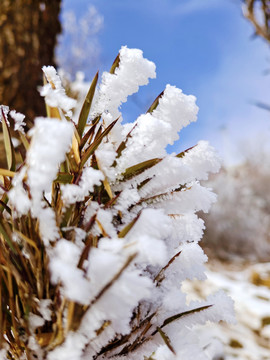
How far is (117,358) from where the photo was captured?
1.36 feet

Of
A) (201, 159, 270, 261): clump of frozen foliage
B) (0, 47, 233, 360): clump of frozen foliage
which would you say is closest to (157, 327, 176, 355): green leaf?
(0, 47, 233, 360): clump of frozen foliage

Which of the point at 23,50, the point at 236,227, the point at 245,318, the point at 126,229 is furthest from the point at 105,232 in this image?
the point at 236,227

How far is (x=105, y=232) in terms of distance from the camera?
0.36 meters

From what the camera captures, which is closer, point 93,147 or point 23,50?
point 93,147

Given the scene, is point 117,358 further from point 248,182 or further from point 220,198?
point 248,182

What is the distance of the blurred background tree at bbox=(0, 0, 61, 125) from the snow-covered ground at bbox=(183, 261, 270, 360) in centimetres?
171

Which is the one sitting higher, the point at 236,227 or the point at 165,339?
the point at 236,227

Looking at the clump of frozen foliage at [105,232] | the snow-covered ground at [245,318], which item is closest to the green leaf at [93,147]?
the clump of frozen foliage at [105,232]

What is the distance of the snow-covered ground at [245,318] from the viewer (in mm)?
2186

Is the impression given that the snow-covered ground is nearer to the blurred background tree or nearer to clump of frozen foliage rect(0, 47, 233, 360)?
clump of frozen foliage rect(0, 47, 233, 360)

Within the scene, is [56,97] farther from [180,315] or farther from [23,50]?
[23,50]

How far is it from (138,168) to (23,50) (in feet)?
6.79

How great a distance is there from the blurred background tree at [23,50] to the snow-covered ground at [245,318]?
1.71 metres

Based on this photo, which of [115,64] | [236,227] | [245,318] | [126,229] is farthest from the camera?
[236,227]
